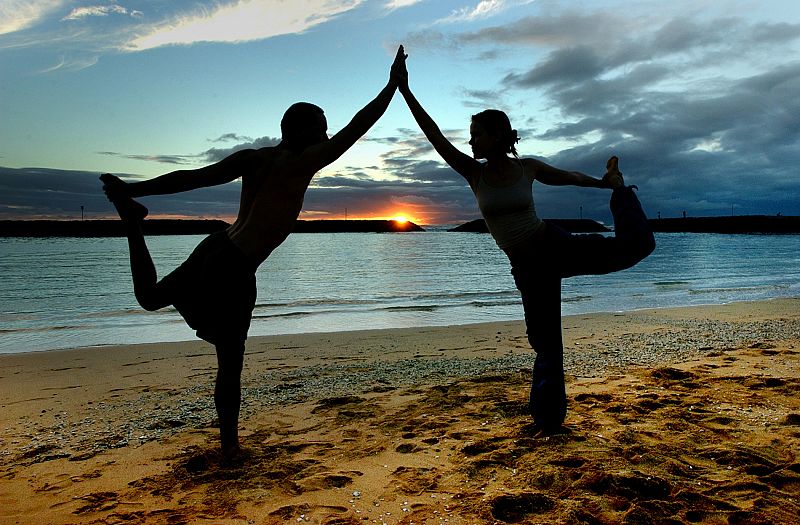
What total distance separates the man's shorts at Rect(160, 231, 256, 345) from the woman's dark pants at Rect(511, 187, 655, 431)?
197cm

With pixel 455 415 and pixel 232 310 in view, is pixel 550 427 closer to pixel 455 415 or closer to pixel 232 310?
pixel 455 415

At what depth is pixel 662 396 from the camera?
4.86 metres

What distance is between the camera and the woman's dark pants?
12.1ft

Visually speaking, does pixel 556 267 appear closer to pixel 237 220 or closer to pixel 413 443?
pixel 413 443

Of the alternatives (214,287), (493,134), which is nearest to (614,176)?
(493,134)

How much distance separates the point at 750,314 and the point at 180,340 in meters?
12.2

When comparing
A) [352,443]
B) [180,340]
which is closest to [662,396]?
[352,443]

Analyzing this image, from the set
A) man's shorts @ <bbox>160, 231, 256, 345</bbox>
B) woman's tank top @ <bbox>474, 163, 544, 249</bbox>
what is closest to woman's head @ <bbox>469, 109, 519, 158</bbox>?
woman's tank top @ <bbox>474, 163, 544, 249</bbox>

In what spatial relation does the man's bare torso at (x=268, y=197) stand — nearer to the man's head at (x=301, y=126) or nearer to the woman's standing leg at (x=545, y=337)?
the man's head at (x=301, y=126)

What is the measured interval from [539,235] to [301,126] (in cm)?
181

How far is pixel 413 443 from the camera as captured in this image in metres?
3.93

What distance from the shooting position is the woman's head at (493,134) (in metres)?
3.83

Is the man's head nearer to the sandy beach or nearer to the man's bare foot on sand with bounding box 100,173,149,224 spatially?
the man's bare foot on sand with bounding box 100,173,149,224

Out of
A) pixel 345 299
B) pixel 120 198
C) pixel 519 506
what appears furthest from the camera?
pixel 345 299
